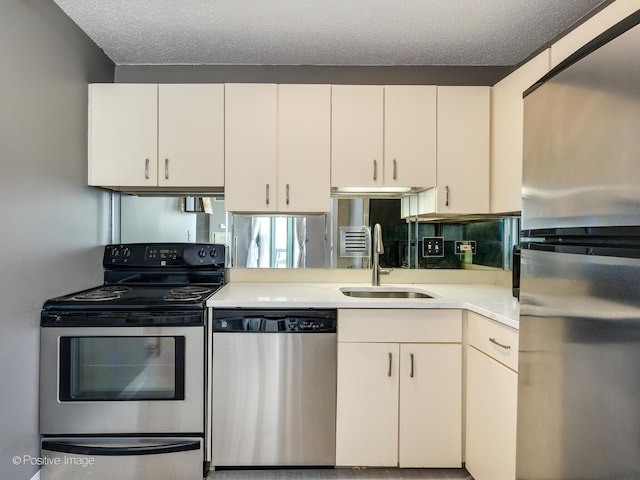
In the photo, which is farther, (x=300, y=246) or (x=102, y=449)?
(x=300, y=246)

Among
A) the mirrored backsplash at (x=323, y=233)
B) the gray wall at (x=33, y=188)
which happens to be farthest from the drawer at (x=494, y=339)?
the gray wall at (x=33, y=188)

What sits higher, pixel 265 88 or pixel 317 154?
pixel 265 88

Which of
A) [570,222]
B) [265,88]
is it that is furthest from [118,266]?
[570,222]

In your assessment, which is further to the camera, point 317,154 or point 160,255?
point 160,255

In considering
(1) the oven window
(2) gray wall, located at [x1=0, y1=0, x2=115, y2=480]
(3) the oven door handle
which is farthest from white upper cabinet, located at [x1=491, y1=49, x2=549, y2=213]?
(2) gray wall, located at [x1=0, y1=0, x2=115, y2=480]

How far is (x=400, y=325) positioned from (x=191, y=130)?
1537 mm

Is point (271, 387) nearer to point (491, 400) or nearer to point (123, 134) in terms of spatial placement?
point (491, 400)

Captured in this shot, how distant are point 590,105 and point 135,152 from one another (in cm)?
213

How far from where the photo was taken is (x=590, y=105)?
33.5 inches

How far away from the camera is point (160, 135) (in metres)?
2.24

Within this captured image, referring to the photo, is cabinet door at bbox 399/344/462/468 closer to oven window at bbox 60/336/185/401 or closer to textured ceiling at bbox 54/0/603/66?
oven window at bbox 60/336/185/401

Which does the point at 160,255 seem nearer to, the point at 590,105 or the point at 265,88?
the point at 265,88

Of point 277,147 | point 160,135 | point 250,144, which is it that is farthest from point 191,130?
point 277,147

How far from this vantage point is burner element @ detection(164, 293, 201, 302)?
6.33 ft
